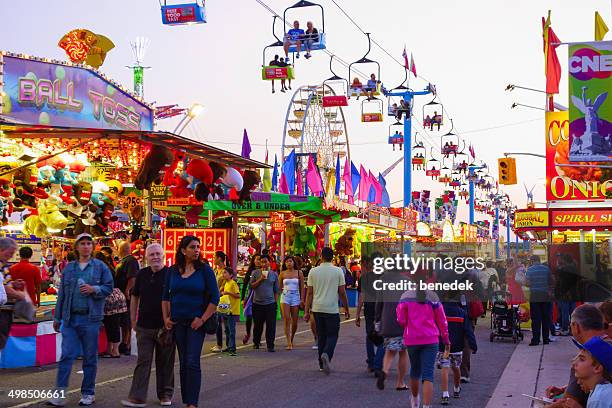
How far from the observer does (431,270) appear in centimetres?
1009

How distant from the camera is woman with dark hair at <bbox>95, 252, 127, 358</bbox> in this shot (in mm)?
13086

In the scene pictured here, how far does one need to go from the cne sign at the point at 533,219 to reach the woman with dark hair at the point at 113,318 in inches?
776

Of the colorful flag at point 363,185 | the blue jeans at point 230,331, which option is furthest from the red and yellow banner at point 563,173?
the blue jeans at point 230,331

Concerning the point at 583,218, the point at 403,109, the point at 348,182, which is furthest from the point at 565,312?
the point at 403,109

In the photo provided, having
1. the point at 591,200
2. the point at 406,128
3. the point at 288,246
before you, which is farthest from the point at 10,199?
the point at 406,128

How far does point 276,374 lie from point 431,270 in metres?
2.97

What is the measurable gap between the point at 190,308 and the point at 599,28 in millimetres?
17007

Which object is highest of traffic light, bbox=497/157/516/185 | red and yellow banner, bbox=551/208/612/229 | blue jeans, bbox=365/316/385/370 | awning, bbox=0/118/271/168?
traffic light, bbox=497/157/516/185

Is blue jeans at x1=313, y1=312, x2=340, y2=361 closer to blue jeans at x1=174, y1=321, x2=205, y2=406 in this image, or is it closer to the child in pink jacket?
the child in pink jacket

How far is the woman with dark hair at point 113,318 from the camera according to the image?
42.9ft

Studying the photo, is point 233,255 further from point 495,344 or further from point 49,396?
point 49,396

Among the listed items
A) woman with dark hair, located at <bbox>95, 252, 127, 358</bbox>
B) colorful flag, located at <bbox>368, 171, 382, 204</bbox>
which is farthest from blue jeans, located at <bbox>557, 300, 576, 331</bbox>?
colorful flag, located at <bbox>368, 171, 382, 204</bbox>

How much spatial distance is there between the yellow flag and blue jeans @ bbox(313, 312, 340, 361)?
1295cm

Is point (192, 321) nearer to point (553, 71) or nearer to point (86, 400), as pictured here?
point (86, 400)
